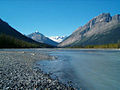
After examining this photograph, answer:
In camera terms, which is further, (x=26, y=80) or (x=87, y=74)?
(x=87, y=74)

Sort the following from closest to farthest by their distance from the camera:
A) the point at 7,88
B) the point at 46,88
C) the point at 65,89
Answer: the point at 7,88, the point at 46,88, the point at 65,89

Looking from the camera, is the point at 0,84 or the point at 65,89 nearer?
the point at 0,84

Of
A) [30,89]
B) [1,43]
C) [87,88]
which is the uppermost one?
[1,43]

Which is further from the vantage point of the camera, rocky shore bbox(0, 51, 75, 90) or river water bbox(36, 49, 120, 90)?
river water bbox(36, 49, 120, 90)

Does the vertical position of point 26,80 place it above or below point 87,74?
above

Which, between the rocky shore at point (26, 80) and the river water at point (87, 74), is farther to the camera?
the river water at point (87, 74)

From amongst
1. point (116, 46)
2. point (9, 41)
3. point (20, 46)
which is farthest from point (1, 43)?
point (116, 46)

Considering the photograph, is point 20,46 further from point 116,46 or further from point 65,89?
point 65,89

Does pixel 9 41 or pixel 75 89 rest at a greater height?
pixel 9 41

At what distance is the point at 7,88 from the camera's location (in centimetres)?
793

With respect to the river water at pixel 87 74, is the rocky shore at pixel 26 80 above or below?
above

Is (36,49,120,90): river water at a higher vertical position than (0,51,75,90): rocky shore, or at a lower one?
lower

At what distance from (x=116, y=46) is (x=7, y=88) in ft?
551

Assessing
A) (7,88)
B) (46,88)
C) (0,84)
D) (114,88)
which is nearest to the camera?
(7,88)
